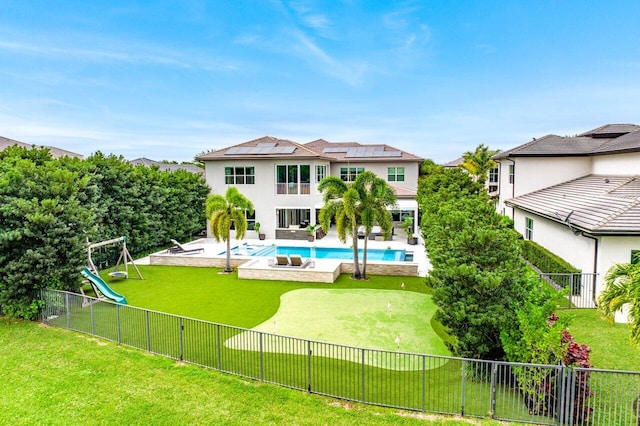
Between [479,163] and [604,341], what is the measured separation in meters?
52.0

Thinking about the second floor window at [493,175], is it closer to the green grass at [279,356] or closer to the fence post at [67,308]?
the green grass at [279,356]

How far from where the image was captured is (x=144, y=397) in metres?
10.0

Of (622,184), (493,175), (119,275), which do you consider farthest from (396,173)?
(493,175)

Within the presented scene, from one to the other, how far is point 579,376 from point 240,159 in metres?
30.4

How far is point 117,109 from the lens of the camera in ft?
112

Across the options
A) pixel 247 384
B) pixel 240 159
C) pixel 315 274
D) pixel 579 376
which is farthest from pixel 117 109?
pixel 579 376

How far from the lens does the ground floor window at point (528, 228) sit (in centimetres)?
2722

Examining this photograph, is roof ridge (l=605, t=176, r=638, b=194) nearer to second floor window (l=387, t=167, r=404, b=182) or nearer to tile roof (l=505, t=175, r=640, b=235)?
tile roof (l=505, t=175, r=640, b=235)

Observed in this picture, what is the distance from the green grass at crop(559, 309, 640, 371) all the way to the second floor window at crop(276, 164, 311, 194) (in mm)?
22759

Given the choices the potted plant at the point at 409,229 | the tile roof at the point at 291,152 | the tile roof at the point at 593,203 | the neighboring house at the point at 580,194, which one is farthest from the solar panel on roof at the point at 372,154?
the tile roof at the point at 593,203

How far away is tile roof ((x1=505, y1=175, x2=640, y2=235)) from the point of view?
1531 centimetres

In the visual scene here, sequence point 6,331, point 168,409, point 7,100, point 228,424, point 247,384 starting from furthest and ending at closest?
point 7,100 → point 6,331 → point 247,384 → point 168,409 → point 228,424

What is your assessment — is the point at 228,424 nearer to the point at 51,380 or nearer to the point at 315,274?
the point at 51,380

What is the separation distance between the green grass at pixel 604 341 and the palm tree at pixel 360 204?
910 centimetres
